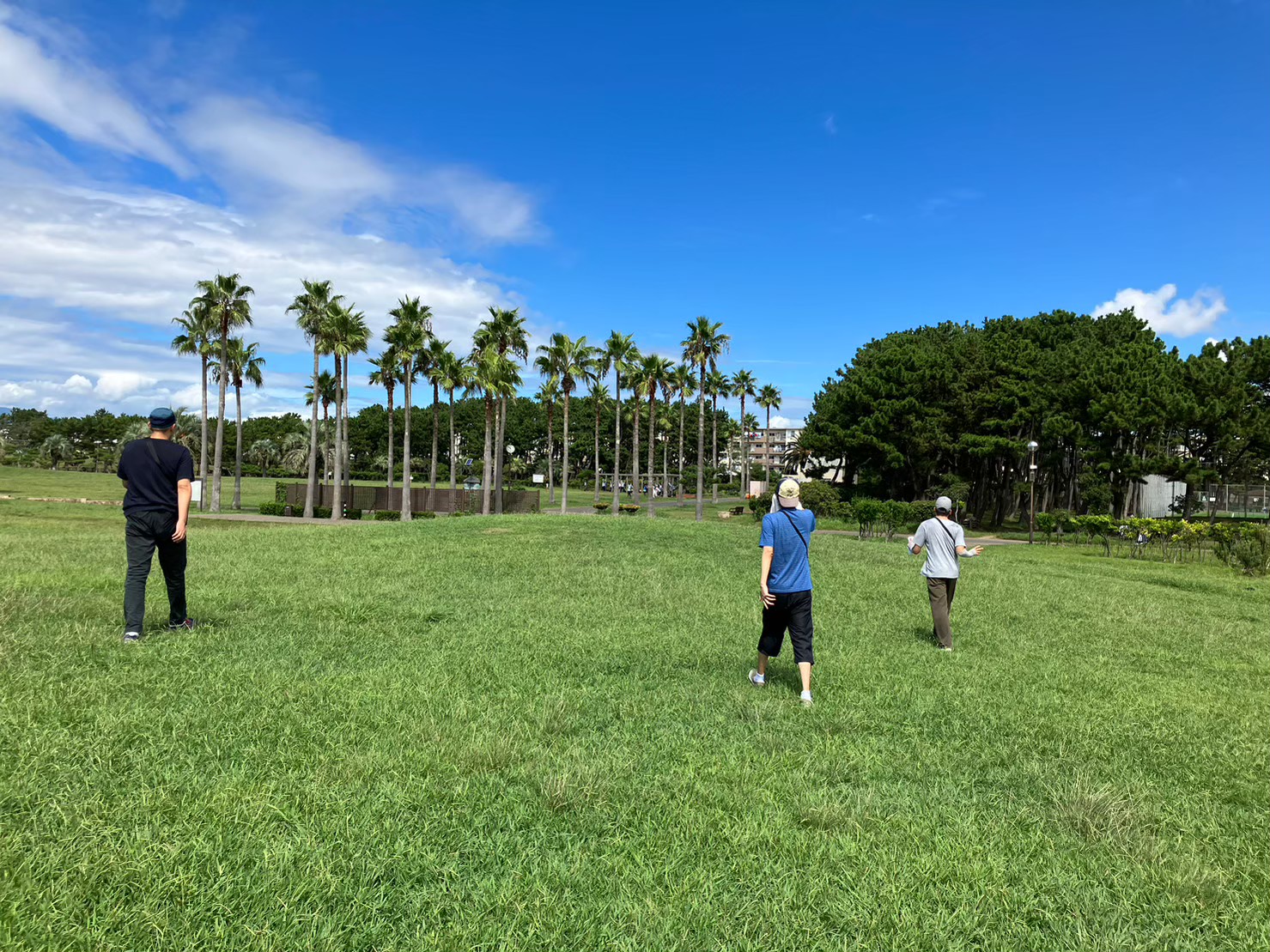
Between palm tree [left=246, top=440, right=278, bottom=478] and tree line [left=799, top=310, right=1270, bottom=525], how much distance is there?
319ft

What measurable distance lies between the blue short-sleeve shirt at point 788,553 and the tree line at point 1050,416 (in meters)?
38.7

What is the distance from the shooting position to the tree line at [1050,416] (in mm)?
37281

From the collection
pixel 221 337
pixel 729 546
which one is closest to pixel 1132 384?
pixel 729 546

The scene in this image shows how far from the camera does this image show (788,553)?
21.1 ft

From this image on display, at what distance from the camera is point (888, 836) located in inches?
151

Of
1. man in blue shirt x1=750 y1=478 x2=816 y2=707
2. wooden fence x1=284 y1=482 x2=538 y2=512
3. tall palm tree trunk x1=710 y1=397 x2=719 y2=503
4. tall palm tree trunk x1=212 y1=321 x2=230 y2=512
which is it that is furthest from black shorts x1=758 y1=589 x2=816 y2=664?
tall palm tree trunk x1=710 y1=397 x2=719 y2=503

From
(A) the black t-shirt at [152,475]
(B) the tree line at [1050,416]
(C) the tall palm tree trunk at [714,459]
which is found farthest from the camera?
(C) the tall palm tree trunk at [714,459]

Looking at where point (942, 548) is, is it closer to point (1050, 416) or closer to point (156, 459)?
point (156, 459)

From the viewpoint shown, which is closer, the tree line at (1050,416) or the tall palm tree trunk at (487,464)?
the tree line at (1050,416)

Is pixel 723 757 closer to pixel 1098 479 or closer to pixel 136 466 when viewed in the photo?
pixel 136 466

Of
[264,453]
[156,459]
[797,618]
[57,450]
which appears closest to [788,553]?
[797,618]

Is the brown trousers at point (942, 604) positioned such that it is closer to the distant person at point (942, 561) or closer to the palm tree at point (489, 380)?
the distant person at point (942, 561)

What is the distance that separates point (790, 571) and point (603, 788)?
114 inches

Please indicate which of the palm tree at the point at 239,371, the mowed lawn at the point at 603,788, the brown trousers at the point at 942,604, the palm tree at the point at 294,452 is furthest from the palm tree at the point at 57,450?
the brown trousers at the point at 942,604
